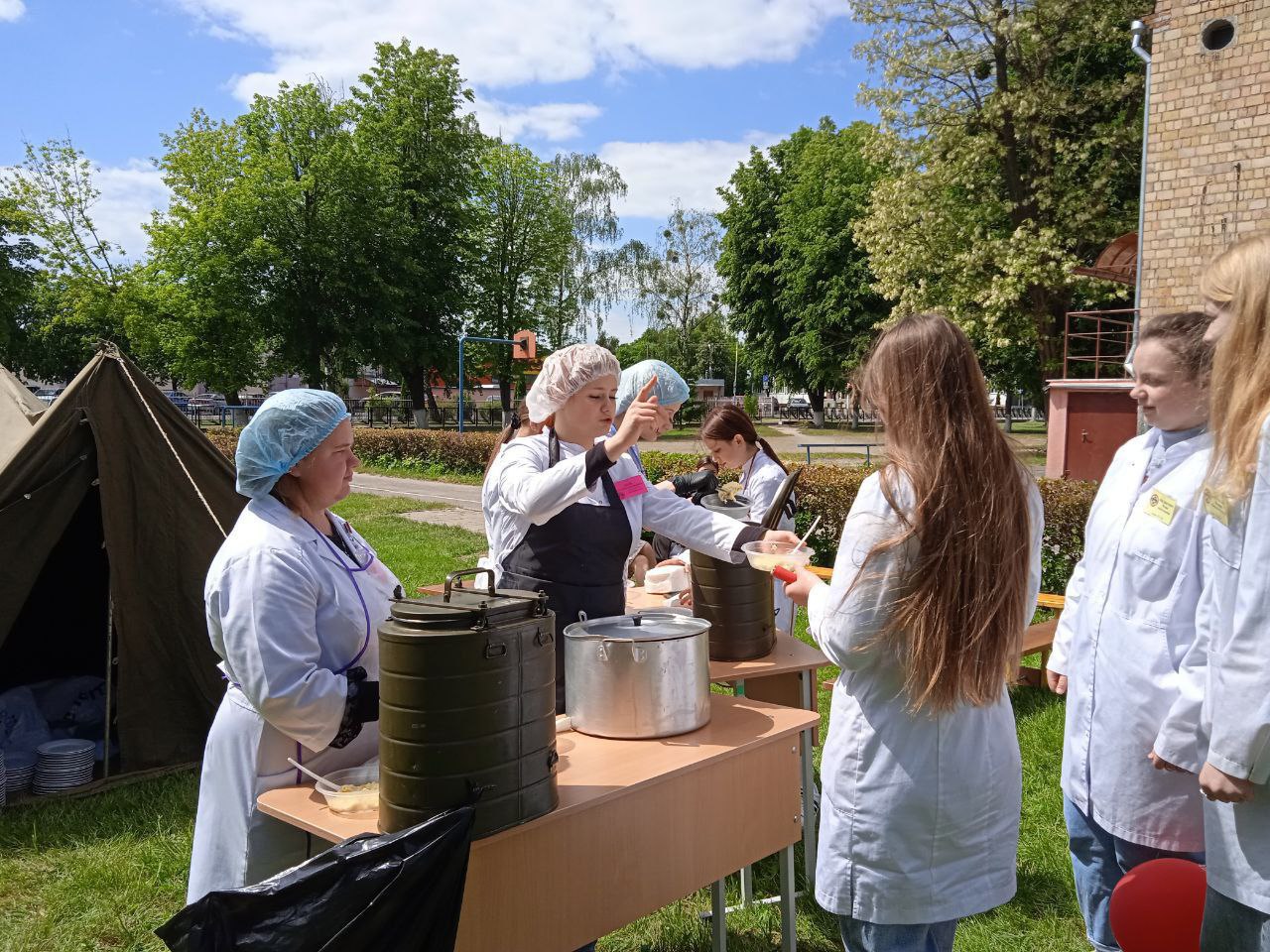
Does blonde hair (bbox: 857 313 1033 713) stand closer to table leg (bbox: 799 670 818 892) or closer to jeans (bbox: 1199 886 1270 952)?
jeans (bbox: 1199 886 1270 952)

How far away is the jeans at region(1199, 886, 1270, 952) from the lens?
1.58 m

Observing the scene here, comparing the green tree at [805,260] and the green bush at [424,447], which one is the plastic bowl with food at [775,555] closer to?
the green bush at [424,447]

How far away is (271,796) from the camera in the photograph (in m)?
2.12

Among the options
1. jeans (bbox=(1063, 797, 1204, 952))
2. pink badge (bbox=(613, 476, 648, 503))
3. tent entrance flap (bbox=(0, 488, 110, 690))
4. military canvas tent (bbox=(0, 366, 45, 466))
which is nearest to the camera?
jeans (bbox=(1063, 797, 1204, 952))

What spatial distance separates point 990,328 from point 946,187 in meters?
3.50

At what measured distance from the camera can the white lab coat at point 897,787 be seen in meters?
1.94

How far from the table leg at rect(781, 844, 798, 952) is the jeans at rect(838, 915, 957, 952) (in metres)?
0.79

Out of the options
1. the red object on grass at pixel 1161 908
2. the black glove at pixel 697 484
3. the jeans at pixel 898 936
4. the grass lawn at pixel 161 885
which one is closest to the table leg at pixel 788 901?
the grass lawn at pixel 161 885

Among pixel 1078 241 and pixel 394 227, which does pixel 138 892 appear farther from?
pixel 394 227

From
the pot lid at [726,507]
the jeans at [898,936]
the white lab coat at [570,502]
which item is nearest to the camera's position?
the jeans at [898,936]

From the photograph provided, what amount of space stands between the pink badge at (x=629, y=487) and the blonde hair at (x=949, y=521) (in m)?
1.14

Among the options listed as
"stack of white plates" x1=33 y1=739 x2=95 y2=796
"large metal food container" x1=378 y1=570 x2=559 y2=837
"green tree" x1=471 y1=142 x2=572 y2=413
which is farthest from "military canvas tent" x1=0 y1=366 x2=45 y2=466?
"green tree" x1=471 y1=142 x2=572 y2=413

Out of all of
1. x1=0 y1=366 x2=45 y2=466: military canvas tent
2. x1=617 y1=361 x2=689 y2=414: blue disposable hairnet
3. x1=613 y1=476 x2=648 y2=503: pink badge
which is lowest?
x1=613 y1=476 x2=648 y2=503: pink badge

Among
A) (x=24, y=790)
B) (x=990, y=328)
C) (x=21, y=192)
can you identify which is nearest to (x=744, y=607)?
(x=24, y=790)
